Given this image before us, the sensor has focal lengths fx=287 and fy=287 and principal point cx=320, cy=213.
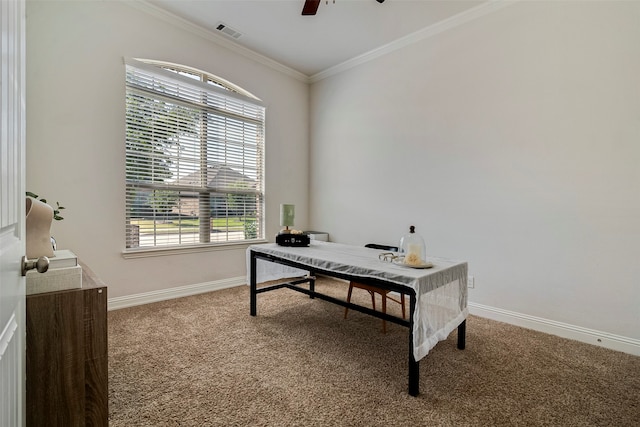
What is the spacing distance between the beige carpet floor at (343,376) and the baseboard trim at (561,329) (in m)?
0.10

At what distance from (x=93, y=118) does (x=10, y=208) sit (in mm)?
2818

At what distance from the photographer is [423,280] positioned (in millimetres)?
1708

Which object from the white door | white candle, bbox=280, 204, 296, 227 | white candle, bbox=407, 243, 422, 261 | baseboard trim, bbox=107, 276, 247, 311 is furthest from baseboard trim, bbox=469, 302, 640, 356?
the white door

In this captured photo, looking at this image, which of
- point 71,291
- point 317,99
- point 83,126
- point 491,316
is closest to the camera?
point 71,291

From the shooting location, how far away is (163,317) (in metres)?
2.84

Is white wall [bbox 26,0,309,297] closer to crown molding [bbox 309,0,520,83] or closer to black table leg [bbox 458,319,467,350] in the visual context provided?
crown molding [bbox 309,0,520,83]

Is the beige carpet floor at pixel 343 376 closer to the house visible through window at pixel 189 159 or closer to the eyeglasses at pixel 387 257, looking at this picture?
the eyeglasses at pixel 387 257

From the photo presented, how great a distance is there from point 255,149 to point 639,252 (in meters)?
4.20

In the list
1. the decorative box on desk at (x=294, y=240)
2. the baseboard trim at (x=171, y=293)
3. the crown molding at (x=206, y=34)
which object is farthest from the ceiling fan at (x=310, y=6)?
the baseboard trim at (x=171, y=293)

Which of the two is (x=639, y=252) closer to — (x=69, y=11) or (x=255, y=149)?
(x=255, y=149)

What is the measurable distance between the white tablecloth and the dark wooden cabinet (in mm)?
1383

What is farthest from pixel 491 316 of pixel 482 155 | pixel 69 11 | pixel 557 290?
pixel 69 11

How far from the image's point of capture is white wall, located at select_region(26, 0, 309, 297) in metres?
2.58

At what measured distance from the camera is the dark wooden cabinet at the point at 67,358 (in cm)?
111
